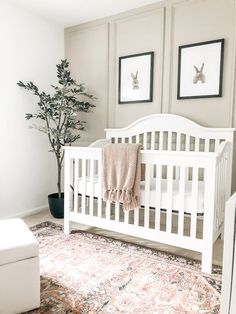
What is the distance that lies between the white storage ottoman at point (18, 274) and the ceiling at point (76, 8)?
246cm

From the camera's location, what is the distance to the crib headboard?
2.49m

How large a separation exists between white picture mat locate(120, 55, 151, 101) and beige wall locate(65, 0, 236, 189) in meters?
0.09

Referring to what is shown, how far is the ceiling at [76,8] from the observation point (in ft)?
9.14

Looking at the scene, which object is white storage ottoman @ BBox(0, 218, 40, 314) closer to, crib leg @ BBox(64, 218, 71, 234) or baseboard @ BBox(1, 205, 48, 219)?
crib leg @ BBox(64, 218, 71, 234)

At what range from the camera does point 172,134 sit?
107 inches

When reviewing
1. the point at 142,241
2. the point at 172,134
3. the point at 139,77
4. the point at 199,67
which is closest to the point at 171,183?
Result: the point at 142,241

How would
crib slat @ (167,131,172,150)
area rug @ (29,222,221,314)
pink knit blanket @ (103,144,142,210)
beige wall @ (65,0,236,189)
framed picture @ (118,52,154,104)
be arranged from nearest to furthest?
area rug @ (29,222,221,314), pink knit blanket @ (103,144,142,210), beige wall @ (65,0,236,189), crib slat @ (167,131,172,150), framed picture @ (118,52,154,104)

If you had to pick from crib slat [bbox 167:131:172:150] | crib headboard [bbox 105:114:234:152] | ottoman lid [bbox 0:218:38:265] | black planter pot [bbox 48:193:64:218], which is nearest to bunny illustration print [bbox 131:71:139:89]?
crib headboard [bbox 105:114:234:152]

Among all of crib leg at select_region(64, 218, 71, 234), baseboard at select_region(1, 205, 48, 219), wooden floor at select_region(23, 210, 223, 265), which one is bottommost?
wooden floor at select_region(23, 210, 223, 265)

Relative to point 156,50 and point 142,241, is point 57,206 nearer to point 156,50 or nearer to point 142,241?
point 142,241

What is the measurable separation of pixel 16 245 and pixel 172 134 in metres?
1.86

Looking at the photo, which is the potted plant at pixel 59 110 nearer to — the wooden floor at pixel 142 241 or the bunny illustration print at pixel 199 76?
the wooden floor at pixel 142 241

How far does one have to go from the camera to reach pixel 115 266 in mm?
1930

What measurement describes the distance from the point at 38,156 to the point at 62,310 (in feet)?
6.92
